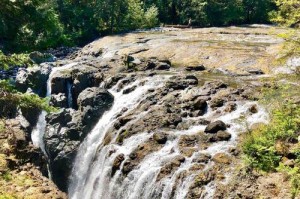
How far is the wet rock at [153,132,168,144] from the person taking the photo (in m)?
19.3

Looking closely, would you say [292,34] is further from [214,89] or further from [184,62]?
[184,62]

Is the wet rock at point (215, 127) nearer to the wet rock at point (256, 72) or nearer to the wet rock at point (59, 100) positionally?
the wet rock at point (256, 72)

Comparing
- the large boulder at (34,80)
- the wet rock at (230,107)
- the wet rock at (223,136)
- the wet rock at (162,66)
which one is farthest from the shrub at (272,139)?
the large boulder at (34,80)

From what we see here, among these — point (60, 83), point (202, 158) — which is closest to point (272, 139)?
point (202, 158)

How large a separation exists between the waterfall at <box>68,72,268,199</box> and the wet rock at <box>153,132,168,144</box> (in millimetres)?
237

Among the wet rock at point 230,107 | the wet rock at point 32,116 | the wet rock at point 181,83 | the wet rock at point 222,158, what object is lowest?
the wet rock at point 32,116

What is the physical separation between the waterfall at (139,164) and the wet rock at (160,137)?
237 mm

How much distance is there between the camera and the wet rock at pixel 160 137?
19312 mm

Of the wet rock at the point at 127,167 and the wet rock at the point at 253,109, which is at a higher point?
the wet rock at the point at 253,109

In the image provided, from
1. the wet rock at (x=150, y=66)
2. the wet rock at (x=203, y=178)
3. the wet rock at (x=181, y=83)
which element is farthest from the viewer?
the wet rock at (x=150, y=66)

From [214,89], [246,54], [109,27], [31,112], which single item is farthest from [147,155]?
[109,27]

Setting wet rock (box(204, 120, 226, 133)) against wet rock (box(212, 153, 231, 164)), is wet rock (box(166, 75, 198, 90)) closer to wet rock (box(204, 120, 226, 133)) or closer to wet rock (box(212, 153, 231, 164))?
wet rock (box(204, 120, 226, 133))

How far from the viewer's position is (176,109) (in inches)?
888

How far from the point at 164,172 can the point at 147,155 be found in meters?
2.26
